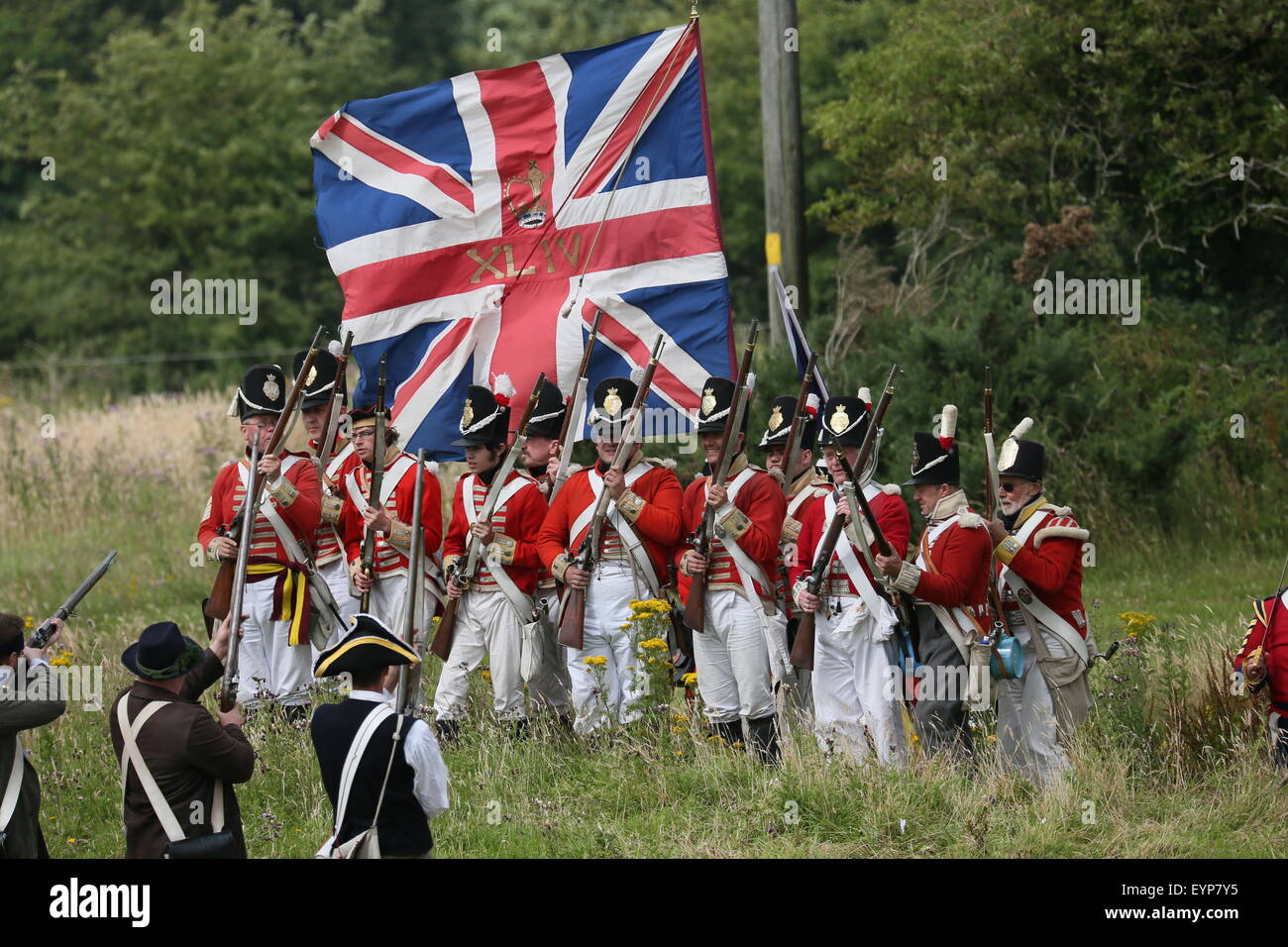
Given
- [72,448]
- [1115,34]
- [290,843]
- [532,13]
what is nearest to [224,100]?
[532,13]

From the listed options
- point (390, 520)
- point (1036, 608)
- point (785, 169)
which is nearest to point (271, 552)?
point (390, 520)

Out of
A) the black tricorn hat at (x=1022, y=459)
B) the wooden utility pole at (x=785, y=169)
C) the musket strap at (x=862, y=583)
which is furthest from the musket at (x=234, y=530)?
the wooden utility pole at (x=785, y=169)

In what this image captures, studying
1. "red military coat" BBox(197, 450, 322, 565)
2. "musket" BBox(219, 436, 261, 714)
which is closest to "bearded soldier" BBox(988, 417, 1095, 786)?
"musket" BBox(219, 436, 261, 714)

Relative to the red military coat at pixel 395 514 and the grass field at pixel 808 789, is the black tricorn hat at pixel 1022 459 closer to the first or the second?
the grass field at pixel 808 789

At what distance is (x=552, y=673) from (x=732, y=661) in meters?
1.50

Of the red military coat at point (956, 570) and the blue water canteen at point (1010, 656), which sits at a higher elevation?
the red military coat at point (956, 570)

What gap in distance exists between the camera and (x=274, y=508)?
10664 mm

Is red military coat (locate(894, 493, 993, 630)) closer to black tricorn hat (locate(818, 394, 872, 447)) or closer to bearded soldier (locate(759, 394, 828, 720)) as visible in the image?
black tricorn hat (locate(818, 394, 872, 447))

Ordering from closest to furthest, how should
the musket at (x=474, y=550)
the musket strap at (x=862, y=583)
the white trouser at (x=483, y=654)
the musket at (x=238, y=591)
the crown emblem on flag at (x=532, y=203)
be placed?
the musket at (x=238, y=591) < the musket strap at (x=862, y=583) < the musket at (x=474, y=550) < the white trouser at (x=483, y=654) < the crown emblem on flag at (x=532, y=203)

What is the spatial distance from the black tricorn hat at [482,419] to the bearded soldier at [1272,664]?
461cm

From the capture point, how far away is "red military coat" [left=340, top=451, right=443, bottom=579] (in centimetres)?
1059

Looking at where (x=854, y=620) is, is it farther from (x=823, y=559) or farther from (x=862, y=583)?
(x=823, y=559)

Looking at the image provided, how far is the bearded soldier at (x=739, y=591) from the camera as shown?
9547 mm

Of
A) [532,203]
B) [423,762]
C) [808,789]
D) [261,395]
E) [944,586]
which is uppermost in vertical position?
[532,203]
